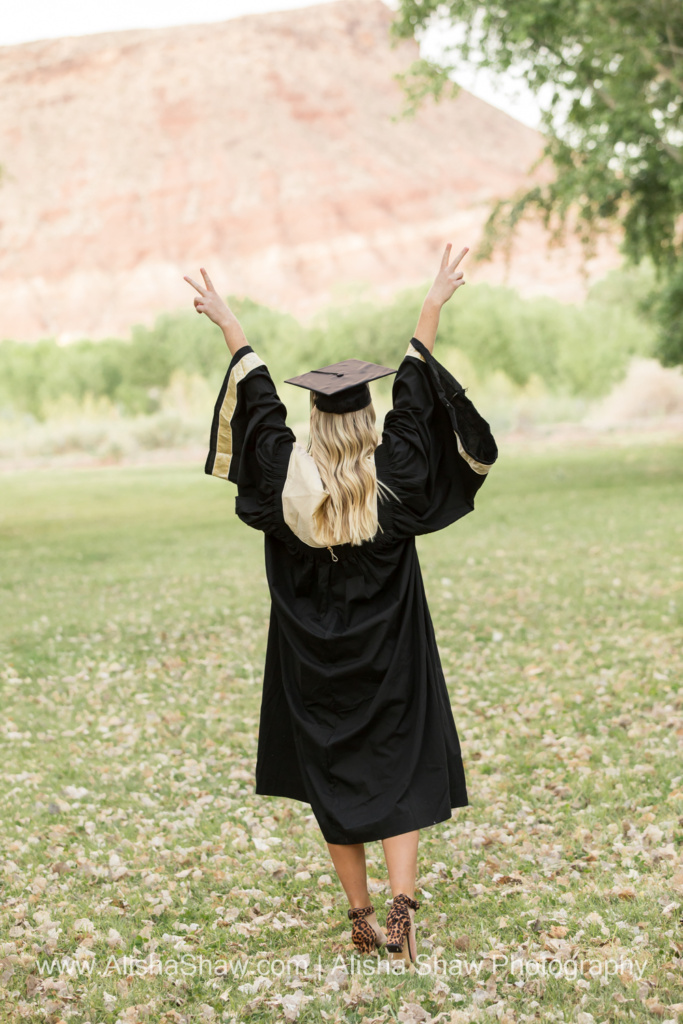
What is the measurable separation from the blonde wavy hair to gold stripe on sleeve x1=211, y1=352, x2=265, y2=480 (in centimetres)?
42

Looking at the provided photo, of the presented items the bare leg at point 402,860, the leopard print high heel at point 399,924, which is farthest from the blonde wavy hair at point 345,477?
the leopard print high heel at point 399,924

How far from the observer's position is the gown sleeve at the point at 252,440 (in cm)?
419

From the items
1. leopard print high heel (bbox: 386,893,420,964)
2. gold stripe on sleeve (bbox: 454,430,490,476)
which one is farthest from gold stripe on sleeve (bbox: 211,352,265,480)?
leopard print high heel (bbox: 386,893,420,964)

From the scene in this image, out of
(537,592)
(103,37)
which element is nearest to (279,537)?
(537,592)

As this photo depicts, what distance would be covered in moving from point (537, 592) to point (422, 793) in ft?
29.1

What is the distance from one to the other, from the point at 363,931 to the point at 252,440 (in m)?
2.33

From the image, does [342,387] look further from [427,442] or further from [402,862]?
[402,862]

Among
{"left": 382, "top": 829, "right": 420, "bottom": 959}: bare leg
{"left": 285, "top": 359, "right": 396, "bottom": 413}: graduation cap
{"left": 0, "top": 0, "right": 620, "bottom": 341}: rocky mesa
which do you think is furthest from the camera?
{"left": 0, "top": 0, "right": 620, "bottom": 341}: rocky mesa

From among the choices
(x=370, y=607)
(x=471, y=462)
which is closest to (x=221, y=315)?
(x=471, y=462)

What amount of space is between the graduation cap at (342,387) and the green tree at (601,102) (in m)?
15.8

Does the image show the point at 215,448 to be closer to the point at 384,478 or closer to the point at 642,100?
the point at 384,478

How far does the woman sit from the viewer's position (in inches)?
161

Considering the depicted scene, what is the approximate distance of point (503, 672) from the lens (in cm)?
935

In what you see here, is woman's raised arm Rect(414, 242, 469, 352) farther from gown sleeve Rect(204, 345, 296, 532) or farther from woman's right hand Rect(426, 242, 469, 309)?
gown sleeve Rect(204, 345, 296, 532)
